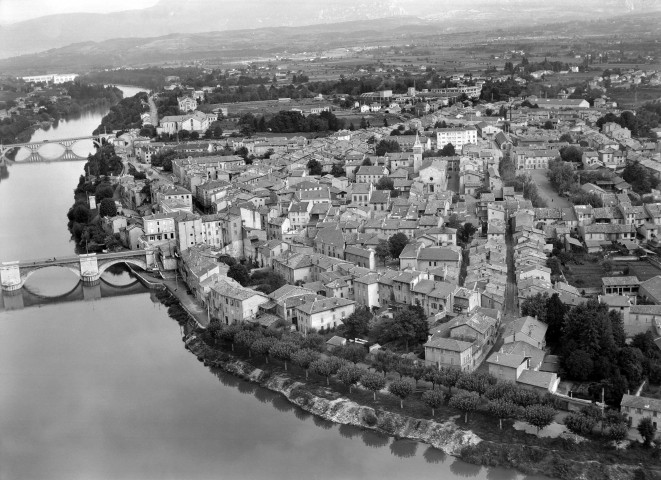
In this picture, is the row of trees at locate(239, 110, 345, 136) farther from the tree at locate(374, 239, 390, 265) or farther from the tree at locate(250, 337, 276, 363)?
the tree at locate(250, 337, 276, 363)

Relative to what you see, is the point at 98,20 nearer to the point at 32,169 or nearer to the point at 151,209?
the point at 32,169

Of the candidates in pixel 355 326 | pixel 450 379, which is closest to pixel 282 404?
pixel 355 326

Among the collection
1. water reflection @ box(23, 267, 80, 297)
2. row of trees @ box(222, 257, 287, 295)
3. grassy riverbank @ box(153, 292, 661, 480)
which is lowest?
water reflection @ box(23, 267, 80, 297)

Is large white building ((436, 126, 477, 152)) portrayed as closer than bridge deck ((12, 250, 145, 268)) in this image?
No

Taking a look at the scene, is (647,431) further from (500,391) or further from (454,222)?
(454,222)

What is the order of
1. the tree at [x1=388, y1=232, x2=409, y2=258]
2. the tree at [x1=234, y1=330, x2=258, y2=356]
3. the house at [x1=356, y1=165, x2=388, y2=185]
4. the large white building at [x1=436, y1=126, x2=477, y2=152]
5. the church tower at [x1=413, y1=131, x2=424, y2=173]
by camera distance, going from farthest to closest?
1. the large white building at [x1=436, y1=126, x2=477, y2=152]
2. the church tower at [x1=413, y1=131, x2=424, y2=173]
3. the house at [x1=356, y1=165, x2=388, y2=185]
4. the tree at [x1=388, y1=232, x2=409, y2=258]
5. the tree at [x1=234, y1=330, x2=258, y2=356]

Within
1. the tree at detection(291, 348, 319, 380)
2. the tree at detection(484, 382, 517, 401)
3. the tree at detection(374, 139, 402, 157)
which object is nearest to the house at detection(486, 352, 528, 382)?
the tree at detection(484, 382, 517, 401)

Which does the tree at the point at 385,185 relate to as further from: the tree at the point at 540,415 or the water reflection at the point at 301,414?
the tree at the point at 540,415

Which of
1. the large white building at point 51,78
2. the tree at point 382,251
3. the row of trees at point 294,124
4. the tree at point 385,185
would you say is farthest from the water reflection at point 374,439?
the large white building at point 51,78

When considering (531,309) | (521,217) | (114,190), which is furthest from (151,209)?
(531,309)
